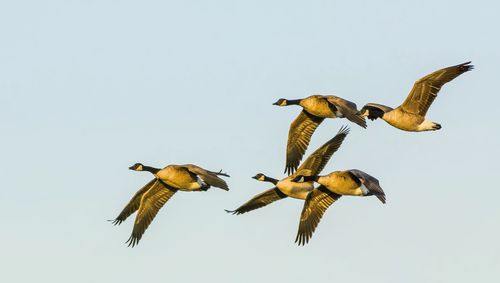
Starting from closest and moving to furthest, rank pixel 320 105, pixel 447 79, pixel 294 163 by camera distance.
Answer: pixel 447 79 < pixel 320 105 < pixel 294 163

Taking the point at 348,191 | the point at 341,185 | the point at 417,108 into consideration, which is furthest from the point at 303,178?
the point at 417,108

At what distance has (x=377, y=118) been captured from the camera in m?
38.1

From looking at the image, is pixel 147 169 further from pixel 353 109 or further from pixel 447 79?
pixel 447 79

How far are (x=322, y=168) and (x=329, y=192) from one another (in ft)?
3.62

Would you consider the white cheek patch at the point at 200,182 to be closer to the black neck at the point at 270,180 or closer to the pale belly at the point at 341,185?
the pale belly at the point at 341,185

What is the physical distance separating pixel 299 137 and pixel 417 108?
16.0ft

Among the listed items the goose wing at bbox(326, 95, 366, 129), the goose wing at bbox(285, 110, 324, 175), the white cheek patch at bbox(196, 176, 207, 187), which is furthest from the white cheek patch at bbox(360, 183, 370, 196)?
the goose wing at bbox(285, 110, 324, 175)

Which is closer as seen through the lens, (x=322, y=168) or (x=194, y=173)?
(x=194, y=173)

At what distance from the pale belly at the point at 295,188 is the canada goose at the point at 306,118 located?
5.45 ft

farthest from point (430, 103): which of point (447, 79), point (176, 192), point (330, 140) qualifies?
point (176, 192)

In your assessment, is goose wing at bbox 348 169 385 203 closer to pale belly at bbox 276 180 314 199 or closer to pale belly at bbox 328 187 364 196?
pale belly at bbox 328 187 364 196

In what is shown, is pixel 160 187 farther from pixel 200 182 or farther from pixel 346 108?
pixel 346 108

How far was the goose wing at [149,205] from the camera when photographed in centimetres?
4019

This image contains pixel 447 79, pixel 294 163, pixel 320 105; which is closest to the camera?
pixel 447 79
